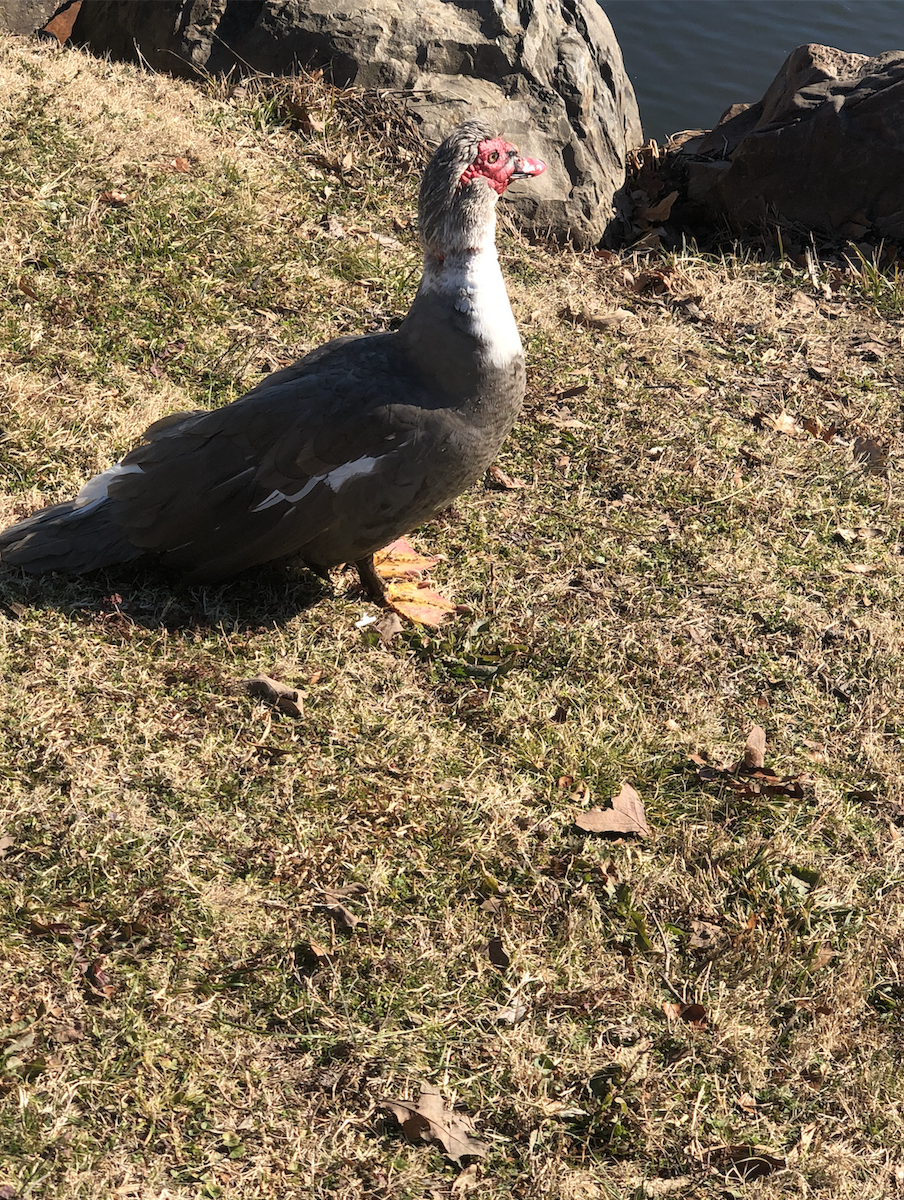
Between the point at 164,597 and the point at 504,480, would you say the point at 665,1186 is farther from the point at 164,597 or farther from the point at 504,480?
the point at 504,480

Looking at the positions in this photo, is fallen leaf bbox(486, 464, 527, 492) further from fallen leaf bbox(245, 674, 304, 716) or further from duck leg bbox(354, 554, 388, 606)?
fallen leaf bbox(245, 674, 304, 716)

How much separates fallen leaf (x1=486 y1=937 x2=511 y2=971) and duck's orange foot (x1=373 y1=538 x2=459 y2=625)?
57.5 inches

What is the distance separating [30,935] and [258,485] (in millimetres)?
1745

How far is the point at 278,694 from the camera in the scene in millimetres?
3975

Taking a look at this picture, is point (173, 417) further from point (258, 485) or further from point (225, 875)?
point (225, 875)

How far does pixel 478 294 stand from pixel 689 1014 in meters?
2.64

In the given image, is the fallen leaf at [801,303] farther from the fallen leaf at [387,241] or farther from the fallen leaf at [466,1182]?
the fallen leaf at [466,1182]

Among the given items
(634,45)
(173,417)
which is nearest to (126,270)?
A: (173,417)

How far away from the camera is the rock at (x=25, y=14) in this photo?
7566 mm

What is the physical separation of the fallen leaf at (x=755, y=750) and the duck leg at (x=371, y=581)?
5.17ft

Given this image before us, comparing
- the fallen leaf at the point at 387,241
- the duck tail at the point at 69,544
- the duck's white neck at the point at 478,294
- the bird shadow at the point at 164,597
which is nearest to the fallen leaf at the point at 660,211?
the fallen leaf at the point at 387,241

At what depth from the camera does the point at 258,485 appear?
4023 mm

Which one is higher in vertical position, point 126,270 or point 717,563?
point 126,270

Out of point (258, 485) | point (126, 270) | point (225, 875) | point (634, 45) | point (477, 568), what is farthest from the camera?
point (634, 45)
